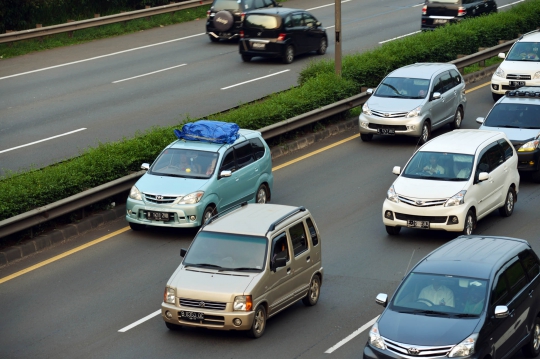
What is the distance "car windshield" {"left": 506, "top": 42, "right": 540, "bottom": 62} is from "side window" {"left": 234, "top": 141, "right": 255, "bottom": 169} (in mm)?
12970

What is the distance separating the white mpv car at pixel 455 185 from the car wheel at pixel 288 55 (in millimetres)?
14678

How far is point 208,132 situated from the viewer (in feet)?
65.5

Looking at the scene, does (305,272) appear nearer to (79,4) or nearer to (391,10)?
(79,4)

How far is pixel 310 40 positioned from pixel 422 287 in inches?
948

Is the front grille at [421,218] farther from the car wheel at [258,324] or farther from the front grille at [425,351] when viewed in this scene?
the front grille at [425,351]

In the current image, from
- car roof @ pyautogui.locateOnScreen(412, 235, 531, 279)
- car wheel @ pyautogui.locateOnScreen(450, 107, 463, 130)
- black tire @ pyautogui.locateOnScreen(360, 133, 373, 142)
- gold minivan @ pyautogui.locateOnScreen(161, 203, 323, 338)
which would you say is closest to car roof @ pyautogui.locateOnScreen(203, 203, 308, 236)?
gold minivan @ pyautogui.locateOnScreen(161, 203, 323, 338)

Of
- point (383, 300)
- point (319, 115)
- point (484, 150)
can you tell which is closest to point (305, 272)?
point (383, 300)

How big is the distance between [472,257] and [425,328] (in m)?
1.57

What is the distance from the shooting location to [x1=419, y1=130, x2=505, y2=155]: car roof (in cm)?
1938

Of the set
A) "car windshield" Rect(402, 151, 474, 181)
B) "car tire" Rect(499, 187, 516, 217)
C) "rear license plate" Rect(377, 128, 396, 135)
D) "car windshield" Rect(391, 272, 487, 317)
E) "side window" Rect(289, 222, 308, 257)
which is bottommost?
"rear license plate" Rect(377, 128, 396, 135)

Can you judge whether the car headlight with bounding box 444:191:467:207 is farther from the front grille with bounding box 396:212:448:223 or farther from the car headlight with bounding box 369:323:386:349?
the car headlight with bounding box 369:323:386:349

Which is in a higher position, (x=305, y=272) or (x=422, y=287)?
(x=422, y=287)

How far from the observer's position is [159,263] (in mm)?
17359

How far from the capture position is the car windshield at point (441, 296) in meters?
12.0
